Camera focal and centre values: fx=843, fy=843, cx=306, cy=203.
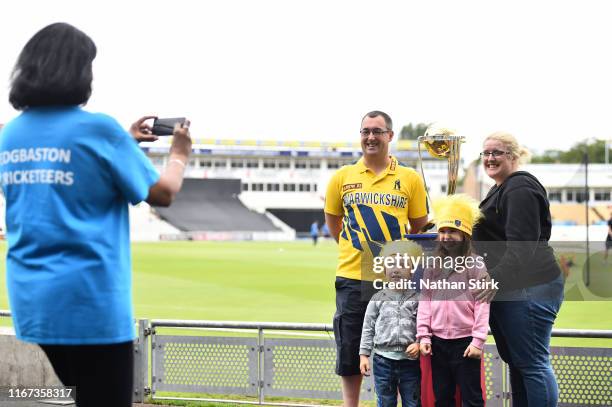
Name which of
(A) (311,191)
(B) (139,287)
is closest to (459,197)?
(B) (139,287)

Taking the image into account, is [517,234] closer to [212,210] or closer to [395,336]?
[395,336]

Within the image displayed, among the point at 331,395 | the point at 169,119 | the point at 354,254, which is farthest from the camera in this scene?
the point at 331,395

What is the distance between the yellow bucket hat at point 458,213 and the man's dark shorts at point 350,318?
31.5 inches

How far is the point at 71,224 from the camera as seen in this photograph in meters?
2.58

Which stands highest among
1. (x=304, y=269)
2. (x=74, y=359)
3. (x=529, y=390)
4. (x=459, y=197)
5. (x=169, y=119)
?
(x=169, y=119)

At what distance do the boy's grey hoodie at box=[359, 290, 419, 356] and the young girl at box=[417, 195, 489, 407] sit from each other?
0.44 ft

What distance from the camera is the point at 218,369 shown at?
6.97m

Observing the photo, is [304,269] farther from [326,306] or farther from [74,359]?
[74,359]

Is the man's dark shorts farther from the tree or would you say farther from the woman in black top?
the tree

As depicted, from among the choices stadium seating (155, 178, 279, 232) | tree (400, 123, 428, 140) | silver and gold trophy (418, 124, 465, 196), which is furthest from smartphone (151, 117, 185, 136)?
tree (400, 123, 428, 140)

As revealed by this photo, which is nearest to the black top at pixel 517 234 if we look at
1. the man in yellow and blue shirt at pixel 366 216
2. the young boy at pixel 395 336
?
the young boy at pixel 395 336

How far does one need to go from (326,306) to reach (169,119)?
12.1 m

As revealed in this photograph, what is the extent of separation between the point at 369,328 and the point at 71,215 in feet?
9.13

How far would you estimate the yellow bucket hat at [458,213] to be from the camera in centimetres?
464
